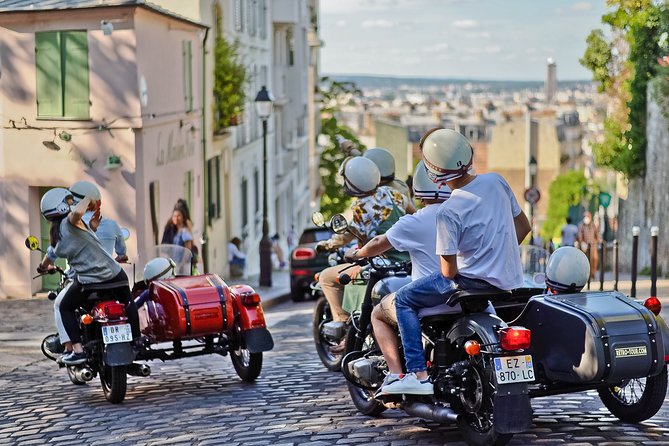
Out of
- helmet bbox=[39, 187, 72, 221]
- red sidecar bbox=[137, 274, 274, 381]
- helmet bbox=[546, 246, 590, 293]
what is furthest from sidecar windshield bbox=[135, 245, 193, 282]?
helmet bbox=[546, 246, 590, 293]

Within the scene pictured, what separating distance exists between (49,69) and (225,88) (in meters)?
9.31

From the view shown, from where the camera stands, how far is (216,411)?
8945mm

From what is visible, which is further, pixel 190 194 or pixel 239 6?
pixel 239 6

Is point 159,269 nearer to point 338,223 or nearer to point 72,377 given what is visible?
point 72,377

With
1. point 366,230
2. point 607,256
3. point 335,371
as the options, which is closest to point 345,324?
point 335,371

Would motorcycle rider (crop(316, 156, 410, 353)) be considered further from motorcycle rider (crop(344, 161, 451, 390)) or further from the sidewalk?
the sidewalk

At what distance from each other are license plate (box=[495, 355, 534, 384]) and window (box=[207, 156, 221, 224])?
73.5 feet

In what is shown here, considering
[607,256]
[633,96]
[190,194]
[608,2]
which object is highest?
[608,2]

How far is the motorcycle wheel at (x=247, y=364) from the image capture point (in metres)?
10.1

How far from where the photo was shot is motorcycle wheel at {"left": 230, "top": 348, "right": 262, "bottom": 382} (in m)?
10.1

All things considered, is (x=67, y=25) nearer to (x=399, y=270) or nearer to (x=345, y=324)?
(x=345, y=324)

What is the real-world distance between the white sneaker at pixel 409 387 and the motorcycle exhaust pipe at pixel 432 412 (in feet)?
0.33

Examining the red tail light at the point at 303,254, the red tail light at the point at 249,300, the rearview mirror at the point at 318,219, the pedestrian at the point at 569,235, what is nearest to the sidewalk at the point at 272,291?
the red tail light at the point at 303,254

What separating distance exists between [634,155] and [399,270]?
21087 millimetres
